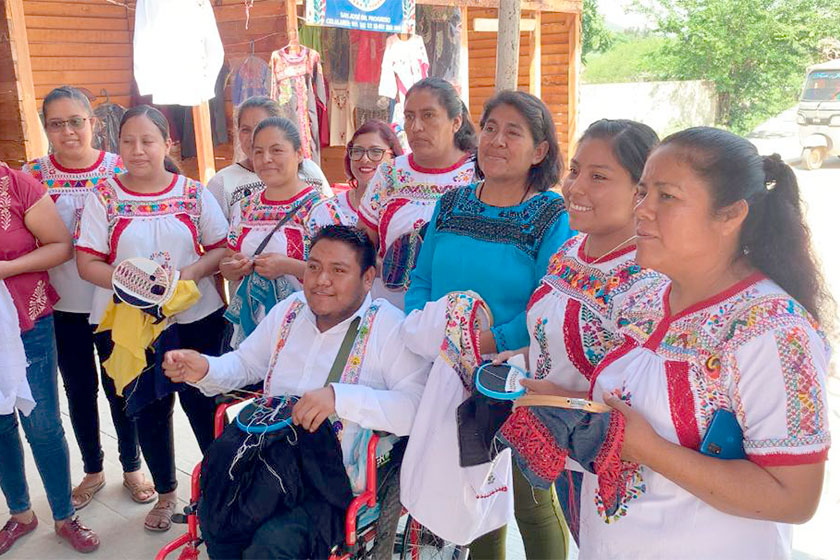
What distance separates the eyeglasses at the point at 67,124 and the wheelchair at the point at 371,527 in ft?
4.66

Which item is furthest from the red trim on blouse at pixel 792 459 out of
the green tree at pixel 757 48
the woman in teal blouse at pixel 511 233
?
the green tree at pixel 757 48

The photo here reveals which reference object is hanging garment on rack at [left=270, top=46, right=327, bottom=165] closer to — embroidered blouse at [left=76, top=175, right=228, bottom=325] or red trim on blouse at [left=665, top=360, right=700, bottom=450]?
embroidered blouse at [left=76, top=175, right=228, bottom=325]

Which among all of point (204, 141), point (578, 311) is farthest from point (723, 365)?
point (204, 141)

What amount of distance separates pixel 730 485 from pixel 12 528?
114 inches

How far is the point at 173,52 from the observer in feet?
17.3

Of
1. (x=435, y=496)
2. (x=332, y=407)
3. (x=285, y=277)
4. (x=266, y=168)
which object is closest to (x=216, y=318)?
(x=285, y=277)

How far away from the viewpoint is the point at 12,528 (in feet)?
9.84

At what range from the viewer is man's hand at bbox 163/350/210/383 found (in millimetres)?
2350

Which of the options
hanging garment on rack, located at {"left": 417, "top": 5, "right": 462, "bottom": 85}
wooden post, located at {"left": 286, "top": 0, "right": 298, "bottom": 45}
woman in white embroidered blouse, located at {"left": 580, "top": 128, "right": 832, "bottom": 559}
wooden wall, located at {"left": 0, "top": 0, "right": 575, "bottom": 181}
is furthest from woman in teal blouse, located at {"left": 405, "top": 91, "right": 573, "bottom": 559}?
hanging garment on rack, located at {"left": 417, "top": 5, "right": 462, "bottom": 85}

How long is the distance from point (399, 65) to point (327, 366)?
5.28 meters

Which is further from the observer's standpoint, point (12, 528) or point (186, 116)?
point (186, 116)

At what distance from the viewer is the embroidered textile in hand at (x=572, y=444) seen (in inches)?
56.7

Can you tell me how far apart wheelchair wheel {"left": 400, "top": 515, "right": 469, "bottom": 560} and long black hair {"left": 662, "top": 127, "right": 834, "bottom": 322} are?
1461mm

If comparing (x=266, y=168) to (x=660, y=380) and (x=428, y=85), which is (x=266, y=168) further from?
(x=660, y=380)
